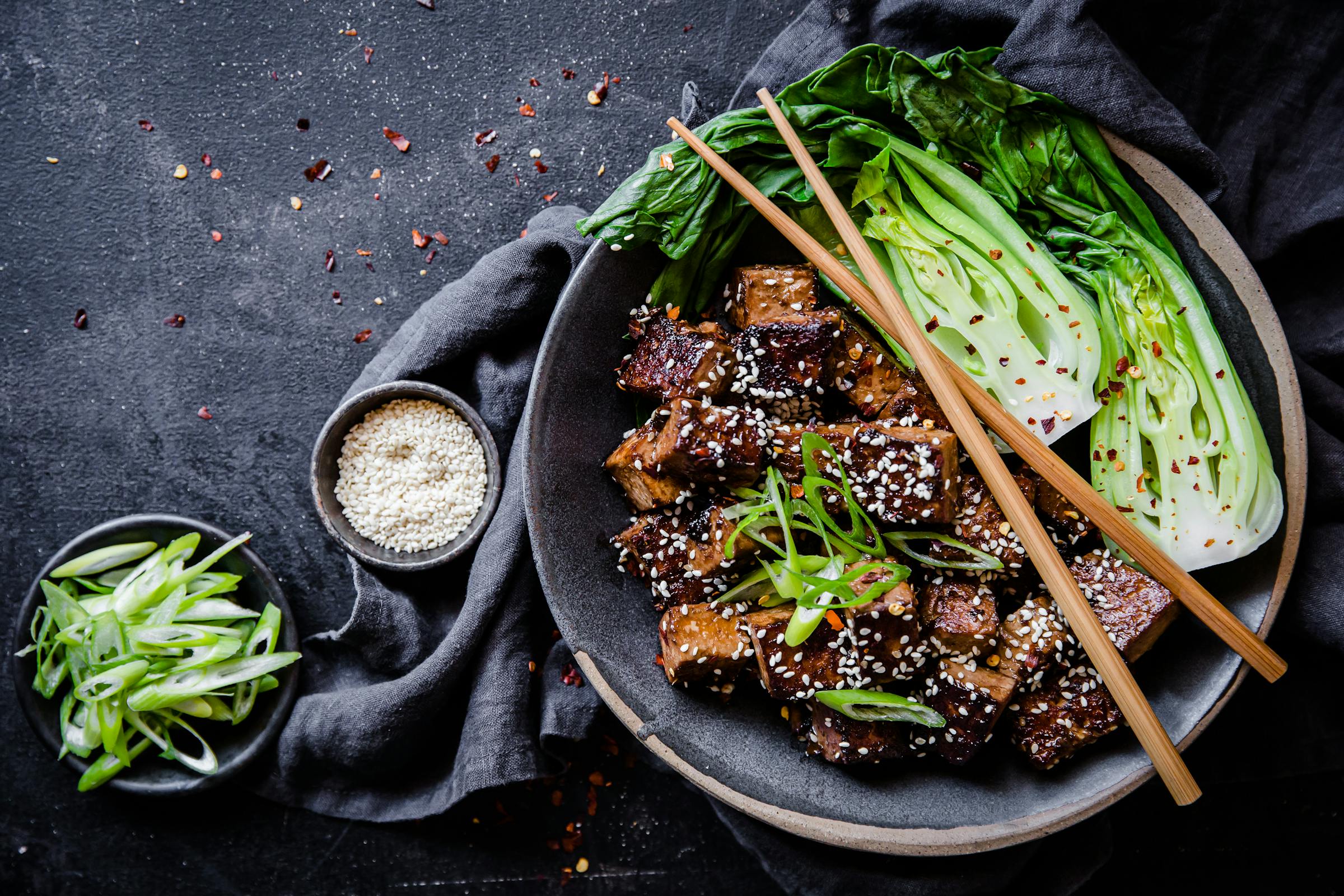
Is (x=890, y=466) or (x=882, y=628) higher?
(x=890, y=466)

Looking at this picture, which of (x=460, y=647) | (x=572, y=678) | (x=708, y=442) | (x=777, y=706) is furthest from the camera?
(x=572, y=678)

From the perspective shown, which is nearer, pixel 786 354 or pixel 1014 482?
pixel 1014 482

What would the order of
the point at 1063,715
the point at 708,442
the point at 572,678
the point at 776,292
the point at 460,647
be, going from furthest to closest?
the point at 572,678
the point at 460,647
the point at 776,292
the point at 1063,715
the point at 708,442

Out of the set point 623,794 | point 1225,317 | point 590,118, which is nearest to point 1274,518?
point 1225,317

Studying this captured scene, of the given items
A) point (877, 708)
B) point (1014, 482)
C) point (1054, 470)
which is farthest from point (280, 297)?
point (1054, 470)

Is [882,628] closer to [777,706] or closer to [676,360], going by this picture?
[777,706]

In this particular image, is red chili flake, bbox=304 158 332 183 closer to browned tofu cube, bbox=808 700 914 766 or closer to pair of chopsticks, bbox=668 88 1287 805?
pair of chopsticks, bbox=668 88 1287 805

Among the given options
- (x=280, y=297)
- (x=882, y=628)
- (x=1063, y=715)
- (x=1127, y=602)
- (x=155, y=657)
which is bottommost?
(x=1063, y=715)
